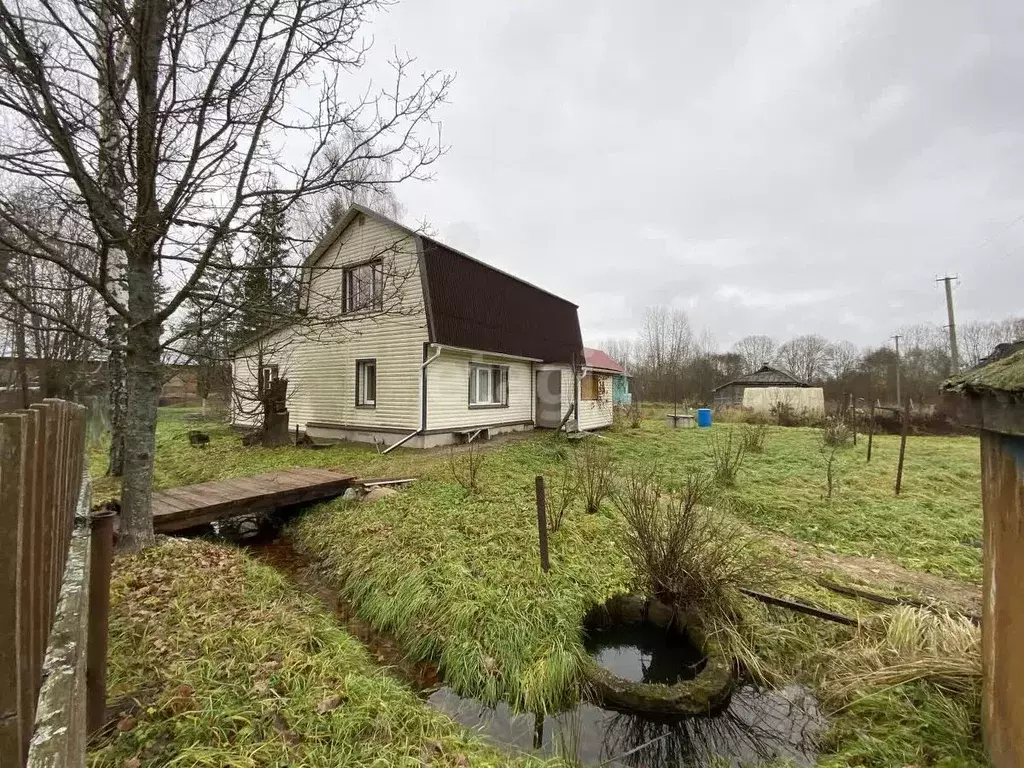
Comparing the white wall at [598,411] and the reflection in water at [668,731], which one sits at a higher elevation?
the white wall at [598,411]

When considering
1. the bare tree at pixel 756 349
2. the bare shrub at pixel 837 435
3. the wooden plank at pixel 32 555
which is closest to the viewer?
the wooden plank at pixel 32 555

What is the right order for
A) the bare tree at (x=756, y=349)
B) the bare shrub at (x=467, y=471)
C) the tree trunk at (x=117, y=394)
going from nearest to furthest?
the bare shrub at (x=467, y=471) < the tree trunk at (x=117, y=394) < the bare tree at (x=756, y=349)

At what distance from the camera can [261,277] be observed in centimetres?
560

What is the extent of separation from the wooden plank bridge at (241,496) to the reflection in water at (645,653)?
513 centimetres

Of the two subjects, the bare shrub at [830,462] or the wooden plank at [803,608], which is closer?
the wooden plank at [803,608]

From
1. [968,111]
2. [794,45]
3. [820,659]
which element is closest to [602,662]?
[820,659]

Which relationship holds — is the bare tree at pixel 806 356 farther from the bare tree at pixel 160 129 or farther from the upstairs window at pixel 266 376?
the bare tree at pixel 160 129

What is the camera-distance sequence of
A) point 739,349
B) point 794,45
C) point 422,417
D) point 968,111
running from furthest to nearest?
point 739,349, point 422,417, point 968,111, point 794,45

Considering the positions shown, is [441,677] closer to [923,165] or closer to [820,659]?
[820,659]

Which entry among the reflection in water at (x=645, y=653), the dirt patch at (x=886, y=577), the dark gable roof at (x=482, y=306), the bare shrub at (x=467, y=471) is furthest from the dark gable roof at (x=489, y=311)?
the dirt patch at (x=886, y=577)

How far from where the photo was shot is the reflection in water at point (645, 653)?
3.84 metres

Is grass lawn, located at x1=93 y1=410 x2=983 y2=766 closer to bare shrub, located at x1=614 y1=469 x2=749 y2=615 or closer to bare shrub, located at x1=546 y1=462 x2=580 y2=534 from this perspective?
bare shrub, located at x1=546 y1=462 x2=580 y2=534

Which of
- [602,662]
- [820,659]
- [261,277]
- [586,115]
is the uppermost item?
[586,115]

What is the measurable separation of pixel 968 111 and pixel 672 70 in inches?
273
